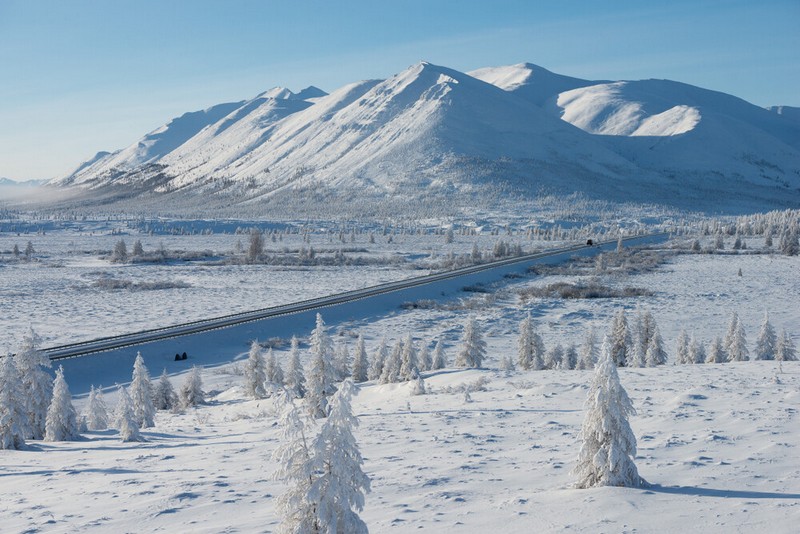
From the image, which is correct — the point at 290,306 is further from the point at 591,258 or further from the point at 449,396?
the point at 591,258

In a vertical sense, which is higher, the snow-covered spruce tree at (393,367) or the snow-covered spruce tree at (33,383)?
the snow-covered spruce tree at (33,383)

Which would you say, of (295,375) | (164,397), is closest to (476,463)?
(295,375)

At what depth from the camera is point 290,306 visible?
2323 inches

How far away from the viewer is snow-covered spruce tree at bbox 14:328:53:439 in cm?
2484

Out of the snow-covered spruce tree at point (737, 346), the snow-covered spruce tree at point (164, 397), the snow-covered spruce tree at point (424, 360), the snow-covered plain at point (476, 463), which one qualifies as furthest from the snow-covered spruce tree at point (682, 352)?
the snow-covered spruce tree at point (164, 397)

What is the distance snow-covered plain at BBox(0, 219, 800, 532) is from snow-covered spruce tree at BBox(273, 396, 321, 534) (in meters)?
3.02

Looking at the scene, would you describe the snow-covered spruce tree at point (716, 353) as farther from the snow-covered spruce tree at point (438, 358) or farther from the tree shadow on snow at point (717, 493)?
the tree shadow on snow at point (717, 493)

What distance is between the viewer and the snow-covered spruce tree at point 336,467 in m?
9.12

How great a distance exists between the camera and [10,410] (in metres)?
23.0

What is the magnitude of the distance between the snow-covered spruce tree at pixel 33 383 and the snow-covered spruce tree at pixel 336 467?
19185 millimetres

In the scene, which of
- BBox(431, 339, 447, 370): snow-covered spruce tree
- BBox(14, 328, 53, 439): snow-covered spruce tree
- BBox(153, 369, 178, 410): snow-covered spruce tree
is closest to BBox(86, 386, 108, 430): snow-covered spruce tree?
BBox(14, 328, 53, 439): snow-covered spruce tree

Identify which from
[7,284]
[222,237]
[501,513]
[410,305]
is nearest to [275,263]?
[7,284]

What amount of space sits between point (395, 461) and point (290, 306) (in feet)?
141

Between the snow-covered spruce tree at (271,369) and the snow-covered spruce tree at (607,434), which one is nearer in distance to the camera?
the snow-covered spruce tree at (607,434)
